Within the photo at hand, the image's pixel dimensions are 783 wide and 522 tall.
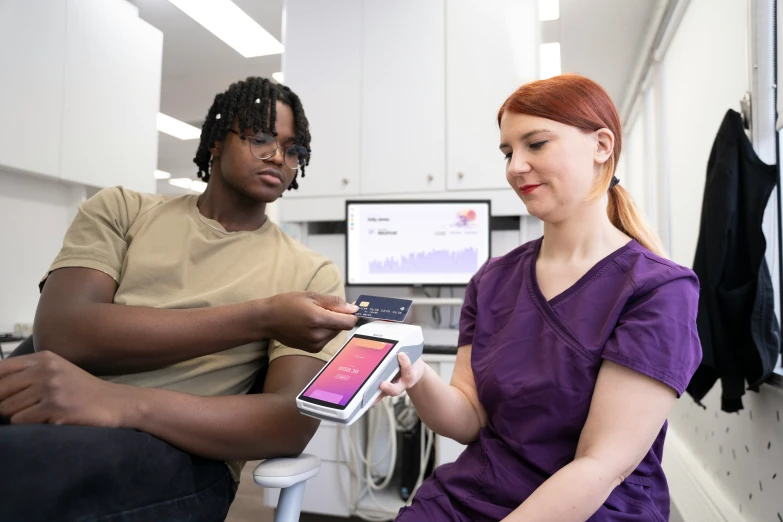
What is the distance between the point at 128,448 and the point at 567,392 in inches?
25.0

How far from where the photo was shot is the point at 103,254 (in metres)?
1.01

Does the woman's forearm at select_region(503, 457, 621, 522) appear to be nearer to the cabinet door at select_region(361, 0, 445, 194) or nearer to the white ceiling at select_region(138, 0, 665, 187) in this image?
the cabinet door at select_region(361, 0, 445, 194)

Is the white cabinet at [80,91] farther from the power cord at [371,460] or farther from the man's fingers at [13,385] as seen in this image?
the man's fingers at [13,385]

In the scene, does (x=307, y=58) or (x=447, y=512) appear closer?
(x=447, y=512)

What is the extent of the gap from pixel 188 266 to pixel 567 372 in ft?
2.49

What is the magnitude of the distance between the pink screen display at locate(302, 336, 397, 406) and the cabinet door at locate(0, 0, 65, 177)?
99.7 inches

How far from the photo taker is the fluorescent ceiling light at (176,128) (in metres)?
6.04

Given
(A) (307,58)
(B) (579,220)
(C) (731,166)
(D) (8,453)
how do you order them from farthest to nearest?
(A) (307,58), (C) (731,166), (B) (579,220), (D) (8,453)

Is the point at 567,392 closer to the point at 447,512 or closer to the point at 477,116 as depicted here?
the point at 447,512

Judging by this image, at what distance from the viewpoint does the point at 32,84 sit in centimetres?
259

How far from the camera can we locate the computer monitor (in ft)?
7.90

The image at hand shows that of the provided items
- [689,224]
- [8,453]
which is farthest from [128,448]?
[689,224]

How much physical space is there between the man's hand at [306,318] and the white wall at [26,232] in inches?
98.2

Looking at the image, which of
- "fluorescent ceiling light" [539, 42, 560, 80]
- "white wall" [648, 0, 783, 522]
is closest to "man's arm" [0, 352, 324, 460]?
"white wall" [648, 0, 783, 522]
